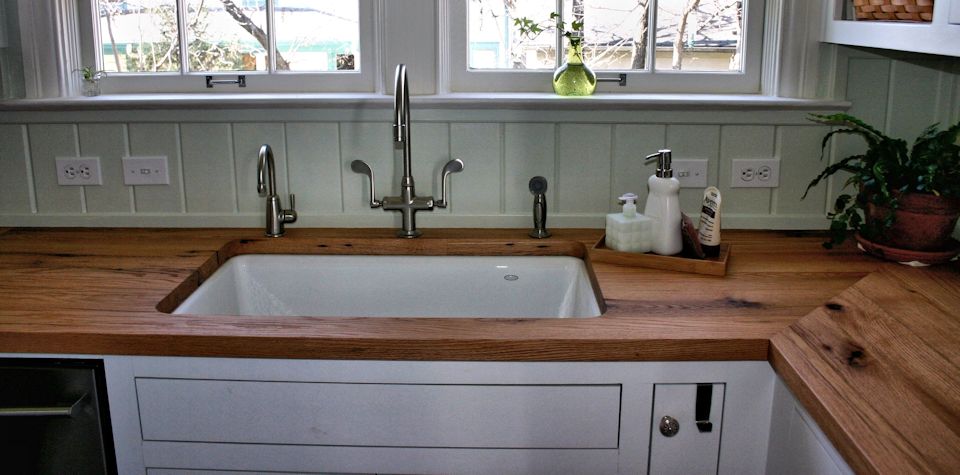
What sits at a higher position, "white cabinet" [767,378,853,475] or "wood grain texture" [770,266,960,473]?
"wood grain texture" [770,266,960,473]

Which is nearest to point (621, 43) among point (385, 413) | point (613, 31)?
point (613, 31)

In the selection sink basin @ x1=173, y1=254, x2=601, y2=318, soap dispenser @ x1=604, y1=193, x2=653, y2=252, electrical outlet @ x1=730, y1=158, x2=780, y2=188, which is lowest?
sink basin @ x1=173, y1=254, x2=601, y2=318

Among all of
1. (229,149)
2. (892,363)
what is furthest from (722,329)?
(229,149)

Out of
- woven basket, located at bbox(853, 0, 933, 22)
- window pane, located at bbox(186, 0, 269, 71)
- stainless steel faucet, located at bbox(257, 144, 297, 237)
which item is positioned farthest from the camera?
window pane, located at bbox(186, 0, 269, 71)

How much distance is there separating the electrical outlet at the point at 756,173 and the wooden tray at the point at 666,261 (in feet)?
0.95

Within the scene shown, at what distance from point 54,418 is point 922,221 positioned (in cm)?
165

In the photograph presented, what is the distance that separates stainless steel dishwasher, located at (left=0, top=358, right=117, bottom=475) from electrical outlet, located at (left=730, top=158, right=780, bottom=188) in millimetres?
1444

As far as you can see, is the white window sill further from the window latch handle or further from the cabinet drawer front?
the cabinet drawer front

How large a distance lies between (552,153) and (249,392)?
3.16 feet

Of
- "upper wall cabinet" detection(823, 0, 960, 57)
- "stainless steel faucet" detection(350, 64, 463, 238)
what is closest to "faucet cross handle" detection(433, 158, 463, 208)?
"stainless steel faucet" detection(350, 64, 463, 238)

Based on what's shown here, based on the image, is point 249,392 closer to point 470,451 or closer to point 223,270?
point 470,451

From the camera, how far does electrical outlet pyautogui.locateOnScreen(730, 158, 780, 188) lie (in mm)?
2127

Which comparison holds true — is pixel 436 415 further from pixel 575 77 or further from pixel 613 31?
pixel 613 31

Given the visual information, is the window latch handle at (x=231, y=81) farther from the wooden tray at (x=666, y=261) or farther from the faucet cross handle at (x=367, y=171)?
the wooden tray at (x=666, y=261)
